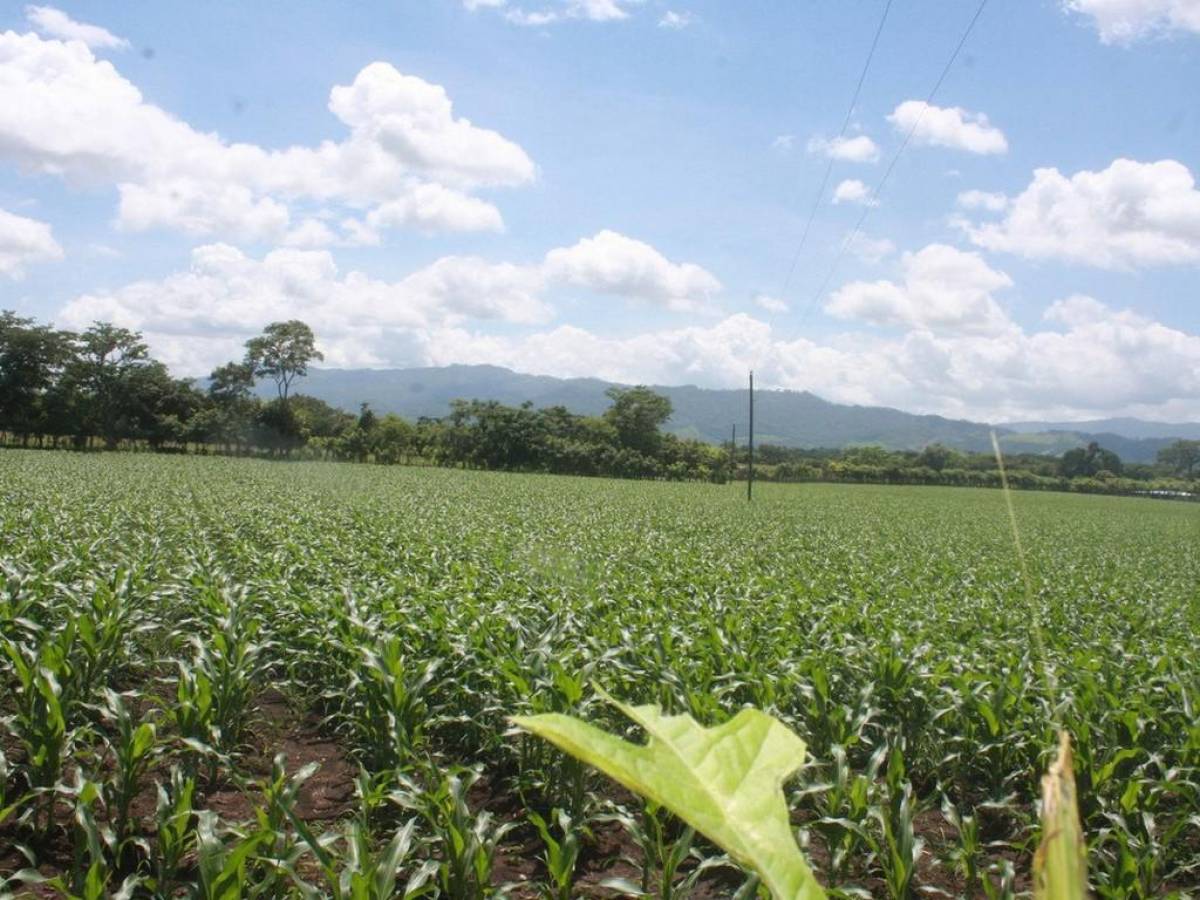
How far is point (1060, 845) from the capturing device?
24 centimetres

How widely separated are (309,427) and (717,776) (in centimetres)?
7899

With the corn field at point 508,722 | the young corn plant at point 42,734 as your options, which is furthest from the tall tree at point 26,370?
the young corn plant at point 42,734

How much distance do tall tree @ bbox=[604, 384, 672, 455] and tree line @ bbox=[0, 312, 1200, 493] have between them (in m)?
0.13

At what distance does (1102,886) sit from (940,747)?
1.81 meters

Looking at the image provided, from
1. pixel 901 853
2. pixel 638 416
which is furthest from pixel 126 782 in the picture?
pixel 638 416

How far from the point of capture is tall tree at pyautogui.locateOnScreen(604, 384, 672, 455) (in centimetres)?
8562

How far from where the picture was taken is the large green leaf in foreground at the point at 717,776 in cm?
35

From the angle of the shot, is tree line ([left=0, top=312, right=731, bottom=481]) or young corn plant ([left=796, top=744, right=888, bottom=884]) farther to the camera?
tree line ([left=0, top=312, right=731, bottom=481])

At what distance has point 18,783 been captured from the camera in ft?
16.6

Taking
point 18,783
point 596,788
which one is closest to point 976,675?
point 596,788

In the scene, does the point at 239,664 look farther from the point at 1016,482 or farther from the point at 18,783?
the point at 1016,482

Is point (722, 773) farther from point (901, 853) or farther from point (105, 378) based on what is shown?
point (105, 378)

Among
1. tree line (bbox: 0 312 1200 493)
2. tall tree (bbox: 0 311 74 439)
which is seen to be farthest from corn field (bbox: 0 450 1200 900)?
tall tree (bbox: 0 311 74 439)

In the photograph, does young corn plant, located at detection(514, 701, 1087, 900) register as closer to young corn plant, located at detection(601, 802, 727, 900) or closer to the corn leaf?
the corn leaf
